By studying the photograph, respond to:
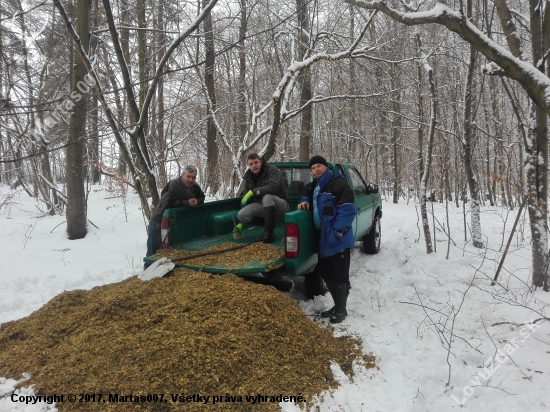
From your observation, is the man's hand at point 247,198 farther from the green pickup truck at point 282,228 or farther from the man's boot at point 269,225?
the man's boot at point 269,225

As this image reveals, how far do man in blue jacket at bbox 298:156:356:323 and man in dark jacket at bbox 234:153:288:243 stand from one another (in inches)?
28.6

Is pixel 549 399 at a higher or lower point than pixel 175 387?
lower

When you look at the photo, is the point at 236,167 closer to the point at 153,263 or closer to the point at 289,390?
the point at 153,263

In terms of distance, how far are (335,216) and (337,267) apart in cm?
59

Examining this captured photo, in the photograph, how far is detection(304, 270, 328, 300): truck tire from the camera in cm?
454

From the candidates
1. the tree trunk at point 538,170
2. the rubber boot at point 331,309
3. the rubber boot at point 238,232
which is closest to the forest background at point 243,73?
the tree trunk at point 538,170

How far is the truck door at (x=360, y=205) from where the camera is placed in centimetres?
557

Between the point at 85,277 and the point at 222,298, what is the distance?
332 cm

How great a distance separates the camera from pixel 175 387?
2.32m

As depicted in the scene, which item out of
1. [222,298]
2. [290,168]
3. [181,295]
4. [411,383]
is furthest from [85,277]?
[411,383]

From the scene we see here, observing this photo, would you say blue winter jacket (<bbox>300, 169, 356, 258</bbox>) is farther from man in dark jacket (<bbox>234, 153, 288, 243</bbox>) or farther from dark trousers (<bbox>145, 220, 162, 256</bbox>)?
dark trousers (<bbox>145, 220, 162, 256</bbox>)

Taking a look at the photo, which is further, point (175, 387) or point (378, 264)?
point (378, 264)

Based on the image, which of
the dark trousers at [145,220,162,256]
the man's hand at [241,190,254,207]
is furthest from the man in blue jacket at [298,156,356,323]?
the dark trousers at [145,220,162,256]

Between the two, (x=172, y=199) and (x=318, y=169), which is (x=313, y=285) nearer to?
(x=318, y=169)
